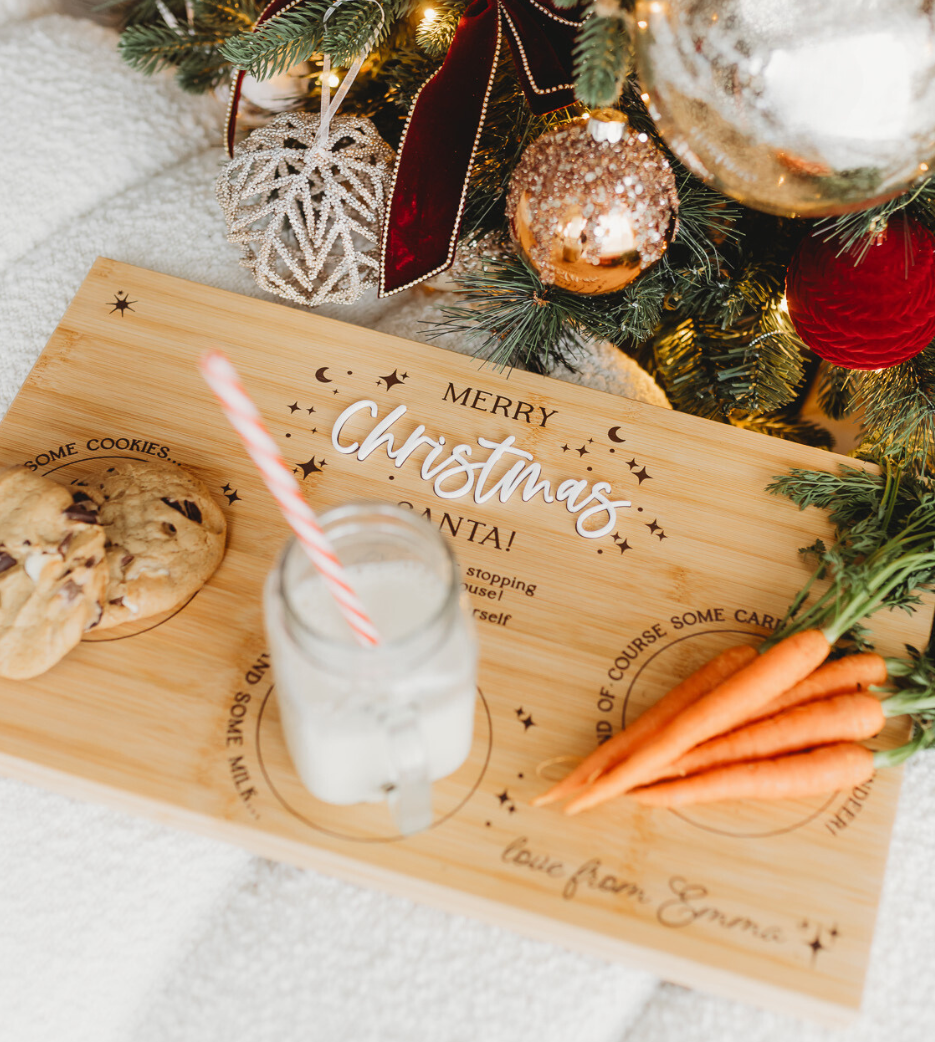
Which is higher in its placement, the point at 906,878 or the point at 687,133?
the point at 687,133

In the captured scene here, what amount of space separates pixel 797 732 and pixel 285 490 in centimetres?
46

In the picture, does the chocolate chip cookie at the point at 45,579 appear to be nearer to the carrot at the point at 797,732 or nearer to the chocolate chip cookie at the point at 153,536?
the chocolate chip cookie at the point at 153,536

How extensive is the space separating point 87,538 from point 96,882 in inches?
11.7

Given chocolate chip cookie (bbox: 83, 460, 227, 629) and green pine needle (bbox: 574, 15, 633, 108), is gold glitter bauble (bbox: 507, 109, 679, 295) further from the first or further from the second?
chocolate chip cookie (bbox: 83, 460, 227, 629)

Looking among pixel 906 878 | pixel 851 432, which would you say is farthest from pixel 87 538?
pixel 851 432

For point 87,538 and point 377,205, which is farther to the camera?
point 377,205

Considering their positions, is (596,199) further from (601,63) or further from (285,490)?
(285,490)

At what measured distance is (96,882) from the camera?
708 millimetres

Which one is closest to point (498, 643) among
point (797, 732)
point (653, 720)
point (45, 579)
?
point (653, 720)

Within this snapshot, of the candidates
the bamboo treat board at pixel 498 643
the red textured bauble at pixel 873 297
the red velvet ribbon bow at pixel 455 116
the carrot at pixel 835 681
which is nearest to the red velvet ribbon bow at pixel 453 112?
the red velvet ribbon bow at pixel 455 116

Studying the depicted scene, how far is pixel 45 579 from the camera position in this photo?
67 centimetres

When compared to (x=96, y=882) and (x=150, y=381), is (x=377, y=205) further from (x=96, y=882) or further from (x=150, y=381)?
(x=96, y=882)

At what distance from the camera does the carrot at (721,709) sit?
2.10 ft

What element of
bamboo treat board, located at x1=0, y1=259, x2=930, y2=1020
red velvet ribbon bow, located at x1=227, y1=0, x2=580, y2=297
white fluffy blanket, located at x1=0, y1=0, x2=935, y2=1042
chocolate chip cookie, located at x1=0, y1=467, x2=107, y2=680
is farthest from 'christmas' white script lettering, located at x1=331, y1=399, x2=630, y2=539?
white fluffy blanket, located at x1=0, y1=0, x2=935, y2=1042
